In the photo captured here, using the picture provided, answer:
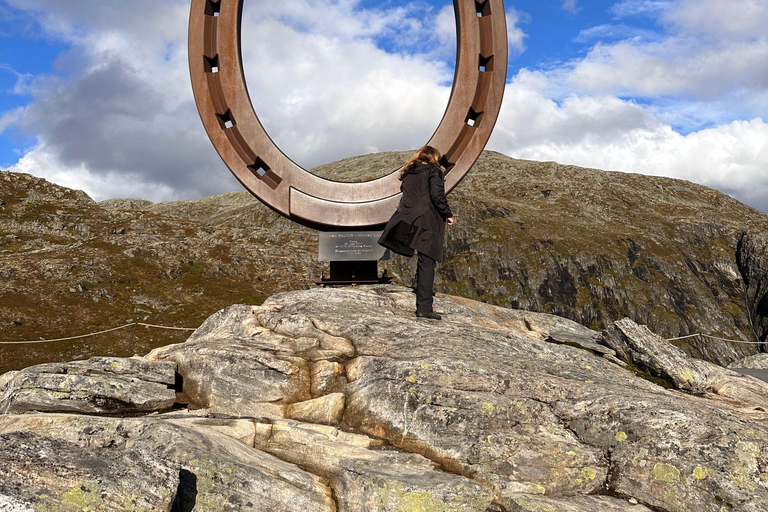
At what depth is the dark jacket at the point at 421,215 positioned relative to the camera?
35.0ft

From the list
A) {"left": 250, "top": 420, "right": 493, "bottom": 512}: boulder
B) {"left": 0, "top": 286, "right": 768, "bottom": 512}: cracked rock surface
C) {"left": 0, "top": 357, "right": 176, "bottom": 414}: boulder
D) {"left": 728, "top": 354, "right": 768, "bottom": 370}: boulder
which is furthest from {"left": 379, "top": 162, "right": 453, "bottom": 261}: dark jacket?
{"left": 728, "top": 354, "right": 768, "bottom": 370}: boulder

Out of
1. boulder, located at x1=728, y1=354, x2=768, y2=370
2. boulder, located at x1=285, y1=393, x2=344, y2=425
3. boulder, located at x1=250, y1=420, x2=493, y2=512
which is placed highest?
boulder, located at x1=285, y1=393, x2=344, y2=425

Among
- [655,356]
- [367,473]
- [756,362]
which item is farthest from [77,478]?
[756,362]

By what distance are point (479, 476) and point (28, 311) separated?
3617 cm

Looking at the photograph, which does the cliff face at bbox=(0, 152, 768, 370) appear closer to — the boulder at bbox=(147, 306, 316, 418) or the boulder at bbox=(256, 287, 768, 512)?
the boulder at bbox=(147, 306, 316, 418)

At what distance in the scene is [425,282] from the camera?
10.9m

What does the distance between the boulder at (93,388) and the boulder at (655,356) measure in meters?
9.66

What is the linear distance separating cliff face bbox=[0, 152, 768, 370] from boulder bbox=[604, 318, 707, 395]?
2706 cm

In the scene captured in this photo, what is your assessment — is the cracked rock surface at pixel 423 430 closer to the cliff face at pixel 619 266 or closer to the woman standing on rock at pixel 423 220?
the woman standing on rock at pixel 423 220

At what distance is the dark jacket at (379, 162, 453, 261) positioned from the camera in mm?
10672

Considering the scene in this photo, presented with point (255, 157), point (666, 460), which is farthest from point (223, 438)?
point (255, 157)

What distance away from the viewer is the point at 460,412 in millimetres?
7031

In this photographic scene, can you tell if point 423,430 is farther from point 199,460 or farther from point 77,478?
point 77,478

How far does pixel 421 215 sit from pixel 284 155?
645cm
